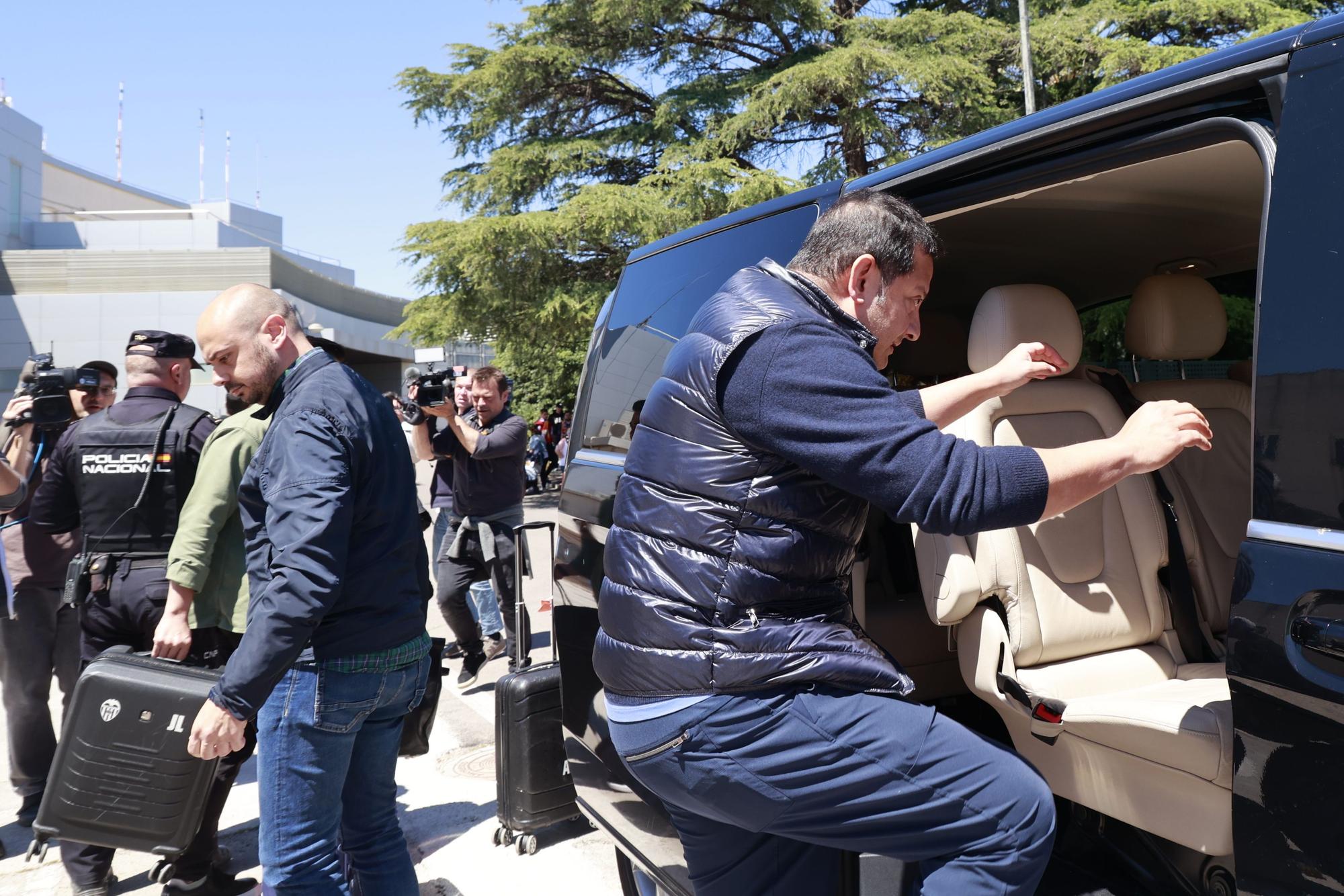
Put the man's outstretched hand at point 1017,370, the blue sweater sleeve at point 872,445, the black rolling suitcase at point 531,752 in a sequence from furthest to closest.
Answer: the black rolling suitcase at point 531,752 < the man's outstretched hand at point 1017,370 < the blue sweater sleeve at point 872,445

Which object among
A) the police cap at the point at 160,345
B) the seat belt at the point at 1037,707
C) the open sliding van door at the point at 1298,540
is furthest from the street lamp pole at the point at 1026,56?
the open sliding van door at the point at 1298,540

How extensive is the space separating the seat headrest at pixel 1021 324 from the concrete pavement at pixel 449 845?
225cm

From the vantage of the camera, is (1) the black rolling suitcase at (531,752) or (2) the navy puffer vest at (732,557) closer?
(2) the navy puffer vest at (732,557)

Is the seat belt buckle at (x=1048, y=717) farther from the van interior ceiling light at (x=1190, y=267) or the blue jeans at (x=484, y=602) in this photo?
the blue jeans at (x=484, y=602)

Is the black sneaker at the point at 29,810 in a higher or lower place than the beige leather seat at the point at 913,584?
lower

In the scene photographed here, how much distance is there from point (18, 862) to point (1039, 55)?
16251 mm

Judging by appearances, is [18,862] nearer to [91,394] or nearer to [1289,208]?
[91,394]

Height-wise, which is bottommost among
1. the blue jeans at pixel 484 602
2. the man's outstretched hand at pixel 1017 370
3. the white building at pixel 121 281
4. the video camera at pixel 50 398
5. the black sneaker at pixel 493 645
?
the black sneaker at pixel 493 645

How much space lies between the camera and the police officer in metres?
3.48

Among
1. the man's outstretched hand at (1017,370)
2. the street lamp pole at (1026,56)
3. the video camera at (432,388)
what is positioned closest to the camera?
the man's outstretched hand at (1017,370)

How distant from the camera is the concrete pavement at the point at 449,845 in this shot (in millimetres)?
3619

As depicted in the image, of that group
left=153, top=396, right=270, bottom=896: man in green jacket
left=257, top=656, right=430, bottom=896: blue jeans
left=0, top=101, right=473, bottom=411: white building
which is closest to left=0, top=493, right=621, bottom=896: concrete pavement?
left=153, top=396, right=270, bottom=896: man in green jacket

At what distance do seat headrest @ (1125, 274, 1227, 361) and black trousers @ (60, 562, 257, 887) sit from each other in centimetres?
321

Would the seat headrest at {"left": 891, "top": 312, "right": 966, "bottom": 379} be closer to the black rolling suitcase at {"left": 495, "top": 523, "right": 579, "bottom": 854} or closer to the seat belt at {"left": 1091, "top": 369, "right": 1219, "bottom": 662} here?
the seat belt at {"left": 1091, "top": 369, "right": 1219, "bottom": 662}
